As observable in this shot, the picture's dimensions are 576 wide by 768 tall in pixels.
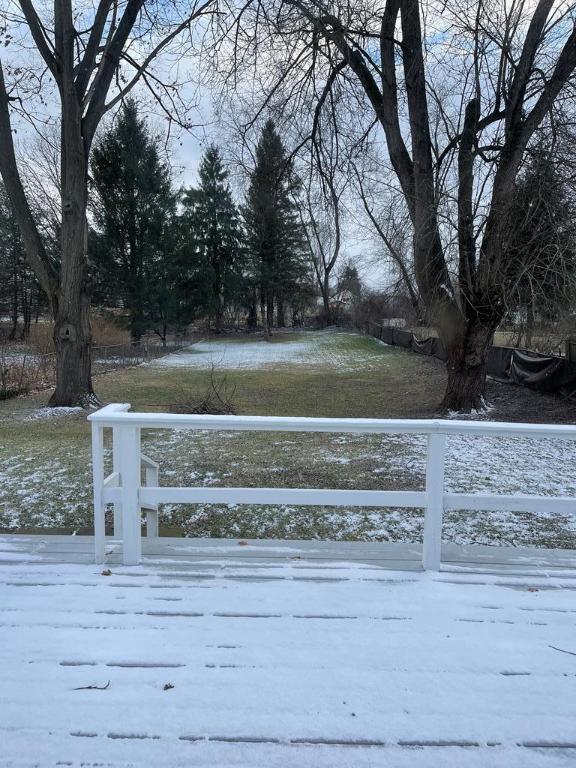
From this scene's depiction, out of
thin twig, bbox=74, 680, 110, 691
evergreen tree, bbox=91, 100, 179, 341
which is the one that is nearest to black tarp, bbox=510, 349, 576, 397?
thin twig, bbox=74, 680, 110, 691

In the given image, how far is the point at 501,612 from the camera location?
2.49 metres

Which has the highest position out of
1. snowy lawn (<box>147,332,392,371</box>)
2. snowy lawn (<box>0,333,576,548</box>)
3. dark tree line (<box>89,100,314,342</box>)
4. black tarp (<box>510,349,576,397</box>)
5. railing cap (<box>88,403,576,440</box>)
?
dark tree line (<box>89,100,314,342</box>)

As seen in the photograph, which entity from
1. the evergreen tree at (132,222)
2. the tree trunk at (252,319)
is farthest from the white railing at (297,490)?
the tree trunk at (252,319)

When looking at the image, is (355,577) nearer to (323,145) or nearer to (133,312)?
(323,145)

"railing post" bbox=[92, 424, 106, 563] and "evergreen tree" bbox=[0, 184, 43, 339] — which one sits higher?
"evergreen tree" bbox=[0, 184, 43, 339]

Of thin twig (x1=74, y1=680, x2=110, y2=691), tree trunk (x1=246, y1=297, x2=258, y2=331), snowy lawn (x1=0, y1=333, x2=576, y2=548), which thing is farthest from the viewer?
tree trunk (x1=246, y1=297, x2=258, y2=331)

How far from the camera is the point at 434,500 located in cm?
281

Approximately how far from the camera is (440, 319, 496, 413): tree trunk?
1059 centimetres

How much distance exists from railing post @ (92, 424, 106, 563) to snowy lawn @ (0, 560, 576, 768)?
0.13m

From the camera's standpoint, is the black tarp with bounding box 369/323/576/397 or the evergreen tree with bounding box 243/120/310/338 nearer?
the black tarp with bounding box 369/323/576/397

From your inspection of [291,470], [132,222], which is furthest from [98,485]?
[132,222]

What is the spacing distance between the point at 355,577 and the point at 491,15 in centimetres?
979

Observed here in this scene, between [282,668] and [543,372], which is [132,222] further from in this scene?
[282,668]

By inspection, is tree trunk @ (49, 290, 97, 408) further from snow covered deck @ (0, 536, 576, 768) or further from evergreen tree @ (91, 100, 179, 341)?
evergreen tree @ (91, 100, 179, 341)
